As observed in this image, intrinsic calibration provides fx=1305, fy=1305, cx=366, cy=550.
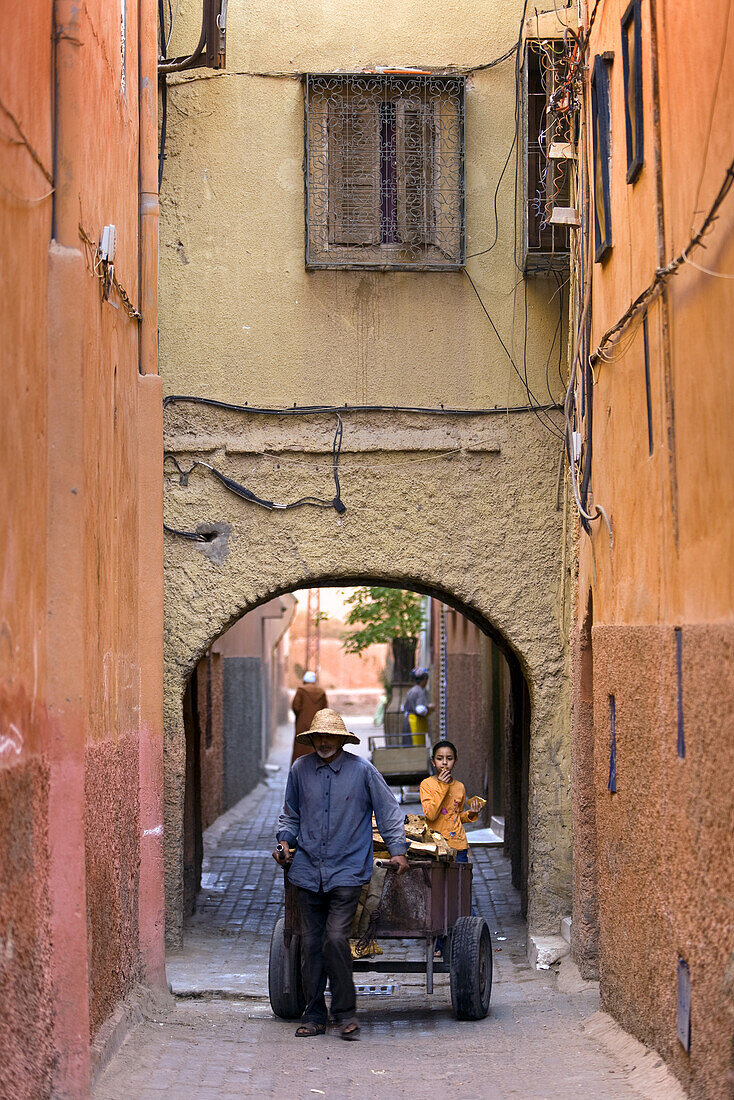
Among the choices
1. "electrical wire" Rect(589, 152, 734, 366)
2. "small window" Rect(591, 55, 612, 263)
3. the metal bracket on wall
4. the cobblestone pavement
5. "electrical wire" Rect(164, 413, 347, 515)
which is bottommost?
the cobblestone pavement

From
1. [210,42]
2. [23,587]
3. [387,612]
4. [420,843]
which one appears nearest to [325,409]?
[210,42]

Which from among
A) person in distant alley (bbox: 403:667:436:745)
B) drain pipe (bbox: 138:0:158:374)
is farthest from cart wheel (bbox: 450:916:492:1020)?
person in distant alley (bbox: 403:667:436:745)

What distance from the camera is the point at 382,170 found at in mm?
9594

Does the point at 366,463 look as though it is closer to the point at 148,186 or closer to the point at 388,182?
the point at 388,182

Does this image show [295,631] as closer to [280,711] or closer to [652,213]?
[280,711]

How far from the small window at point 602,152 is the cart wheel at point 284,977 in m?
4.43

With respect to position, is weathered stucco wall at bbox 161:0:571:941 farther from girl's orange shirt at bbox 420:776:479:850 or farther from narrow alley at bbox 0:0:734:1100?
girl's orange shirt at bbox 420:776:479:850

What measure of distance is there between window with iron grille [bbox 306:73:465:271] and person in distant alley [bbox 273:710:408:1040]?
3752 mm

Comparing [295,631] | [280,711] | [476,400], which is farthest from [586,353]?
[295,631]

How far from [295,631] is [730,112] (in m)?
44.6

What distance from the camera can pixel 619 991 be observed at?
22.8ft

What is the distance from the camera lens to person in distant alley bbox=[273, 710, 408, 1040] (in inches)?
282

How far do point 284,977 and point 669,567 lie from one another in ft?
11.1

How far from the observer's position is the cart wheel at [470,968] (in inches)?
292
